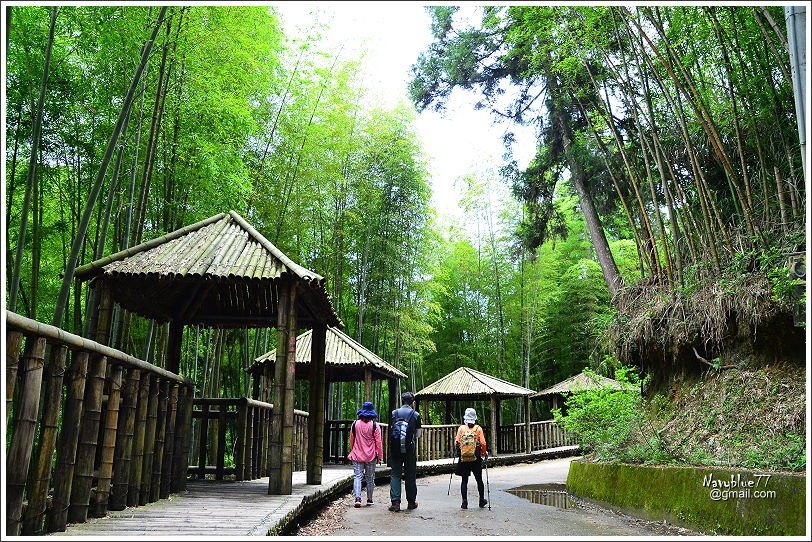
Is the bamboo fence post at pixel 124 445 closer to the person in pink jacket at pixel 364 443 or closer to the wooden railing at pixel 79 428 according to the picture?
the wooden railing at pixel 79 428

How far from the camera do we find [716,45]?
7.08 meters

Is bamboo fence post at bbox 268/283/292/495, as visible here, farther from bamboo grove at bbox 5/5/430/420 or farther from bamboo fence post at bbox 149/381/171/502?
bamboo grove at bbox 5/5/430/420

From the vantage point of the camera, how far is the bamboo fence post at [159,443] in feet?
16.4

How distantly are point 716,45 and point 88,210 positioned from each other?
6.66 metres

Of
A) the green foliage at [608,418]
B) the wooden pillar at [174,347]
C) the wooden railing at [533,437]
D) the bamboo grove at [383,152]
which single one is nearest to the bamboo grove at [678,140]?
the bamboo grove at [383,152]

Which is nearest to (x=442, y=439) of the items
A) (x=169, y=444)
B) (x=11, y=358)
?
(x=169, y=444)

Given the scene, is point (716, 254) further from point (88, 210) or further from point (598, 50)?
point (88, 210)

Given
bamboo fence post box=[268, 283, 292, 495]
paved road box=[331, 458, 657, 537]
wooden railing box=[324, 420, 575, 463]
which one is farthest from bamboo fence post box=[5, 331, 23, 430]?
wooden railing box=[324, 420, 575, 463]

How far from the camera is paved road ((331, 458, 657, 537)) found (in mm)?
5121

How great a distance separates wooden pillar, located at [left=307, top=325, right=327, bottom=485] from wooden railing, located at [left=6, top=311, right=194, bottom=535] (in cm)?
196

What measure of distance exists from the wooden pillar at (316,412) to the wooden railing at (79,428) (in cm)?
196

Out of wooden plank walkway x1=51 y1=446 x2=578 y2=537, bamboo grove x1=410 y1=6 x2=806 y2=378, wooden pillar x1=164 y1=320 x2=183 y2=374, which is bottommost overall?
wooden plank walkway x1=51 y1=446 x2=578 y2=537

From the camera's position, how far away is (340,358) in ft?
36.6

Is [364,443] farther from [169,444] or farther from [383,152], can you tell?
[383,152]
